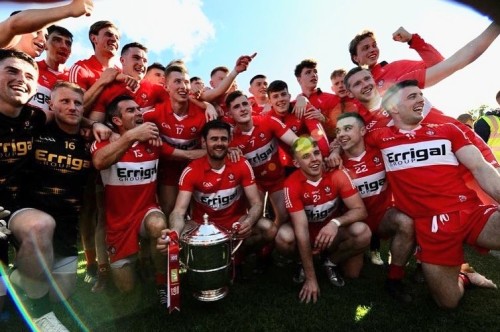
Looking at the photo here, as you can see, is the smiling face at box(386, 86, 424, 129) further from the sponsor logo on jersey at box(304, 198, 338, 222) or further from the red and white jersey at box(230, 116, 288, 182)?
the red and white jersey at box(230, 116, 288, 182)

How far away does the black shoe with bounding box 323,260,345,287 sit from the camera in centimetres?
383

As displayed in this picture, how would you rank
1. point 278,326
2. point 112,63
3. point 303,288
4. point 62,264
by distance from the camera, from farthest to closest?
point 112,63
point 303,288
point 62,264
point 278,326

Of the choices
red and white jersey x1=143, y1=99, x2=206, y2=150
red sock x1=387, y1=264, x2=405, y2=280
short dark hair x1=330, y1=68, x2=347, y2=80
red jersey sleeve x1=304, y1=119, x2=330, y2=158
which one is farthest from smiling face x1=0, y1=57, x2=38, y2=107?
short dark hair x1=330, y1=68, x2=347, y2=80

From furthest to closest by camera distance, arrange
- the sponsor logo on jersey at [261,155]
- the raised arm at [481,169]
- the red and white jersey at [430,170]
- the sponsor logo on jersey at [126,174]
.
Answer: the sponsor logo on jersey at [261,155]
the sponsor logo on jersey at [126,174]
the red and white jersey at [430,170]
the raised arm at [481,169]

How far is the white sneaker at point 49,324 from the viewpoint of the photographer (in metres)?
2.77

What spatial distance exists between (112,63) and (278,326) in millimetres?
4093

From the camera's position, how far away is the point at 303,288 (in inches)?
139

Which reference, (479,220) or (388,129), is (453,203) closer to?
(479,220)

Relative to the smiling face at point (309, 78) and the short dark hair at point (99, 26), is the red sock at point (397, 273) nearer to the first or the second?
the smiling face at point (309, 78)

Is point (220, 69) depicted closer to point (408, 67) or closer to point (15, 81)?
point (408, 67)

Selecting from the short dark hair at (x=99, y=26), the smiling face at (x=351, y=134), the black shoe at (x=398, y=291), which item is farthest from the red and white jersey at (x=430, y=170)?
the short dark hair at (x=99, y=26)

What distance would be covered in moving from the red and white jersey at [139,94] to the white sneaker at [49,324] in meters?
2.47

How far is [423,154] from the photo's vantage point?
11.7 feet

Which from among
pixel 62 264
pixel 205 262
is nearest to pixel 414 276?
pixel 205 262
